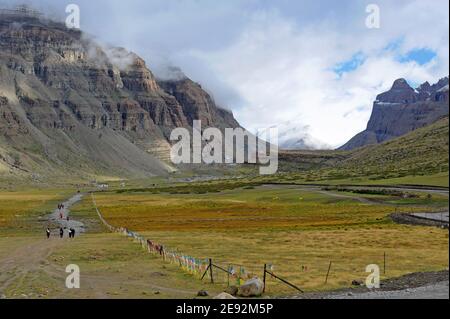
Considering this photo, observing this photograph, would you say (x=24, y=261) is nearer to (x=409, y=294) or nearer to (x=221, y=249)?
(x=221, y=249)

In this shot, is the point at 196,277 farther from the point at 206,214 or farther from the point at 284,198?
the point at 284,198

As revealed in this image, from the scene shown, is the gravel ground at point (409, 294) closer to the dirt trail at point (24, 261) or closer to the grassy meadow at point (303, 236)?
the grassy meadow at point (303, 236)

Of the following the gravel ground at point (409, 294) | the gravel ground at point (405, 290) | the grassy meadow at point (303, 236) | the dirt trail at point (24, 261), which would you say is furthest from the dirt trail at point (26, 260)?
the gravel ground at point (409, 294)

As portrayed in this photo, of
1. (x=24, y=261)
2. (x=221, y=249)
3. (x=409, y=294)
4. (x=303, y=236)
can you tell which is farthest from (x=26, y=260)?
(x=409, y=294)

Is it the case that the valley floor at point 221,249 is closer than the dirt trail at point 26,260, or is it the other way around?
the valley floor at point 221,249

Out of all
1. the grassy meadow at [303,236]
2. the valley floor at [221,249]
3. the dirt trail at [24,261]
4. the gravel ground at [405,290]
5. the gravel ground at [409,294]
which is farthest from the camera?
the grassy meadow at [303,236]

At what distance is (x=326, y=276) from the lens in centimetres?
3506

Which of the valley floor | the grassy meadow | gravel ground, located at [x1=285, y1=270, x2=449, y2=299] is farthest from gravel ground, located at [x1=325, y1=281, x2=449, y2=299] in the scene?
the grassy meadow

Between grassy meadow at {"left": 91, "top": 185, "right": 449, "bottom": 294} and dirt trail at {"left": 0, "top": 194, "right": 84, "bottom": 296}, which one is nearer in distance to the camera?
dirt trail at {"left": 0, "top": 194, "right": 84, "bottom": 296}

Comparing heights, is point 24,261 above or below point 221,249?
below

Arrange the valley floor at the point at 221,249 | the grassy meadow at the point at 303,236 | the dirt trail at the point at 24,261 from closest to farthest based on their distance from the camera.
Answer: the valley floor at the point at 221,249 < the dirt trail at the point at 24,261 < the grassy meadow at the point at 303,236

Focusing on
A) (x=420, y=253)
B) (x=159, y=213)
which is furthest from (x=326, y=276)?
(x=159, y=213)

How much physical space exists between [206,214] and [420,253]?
199ft

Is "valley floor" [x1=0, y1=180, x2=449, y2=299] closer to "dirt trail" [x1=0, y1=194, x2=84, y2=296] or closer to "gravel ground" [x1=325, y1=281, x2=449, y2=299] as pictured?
"dirt trail" [x1=0, y1=194, x2=84, y2=296]
